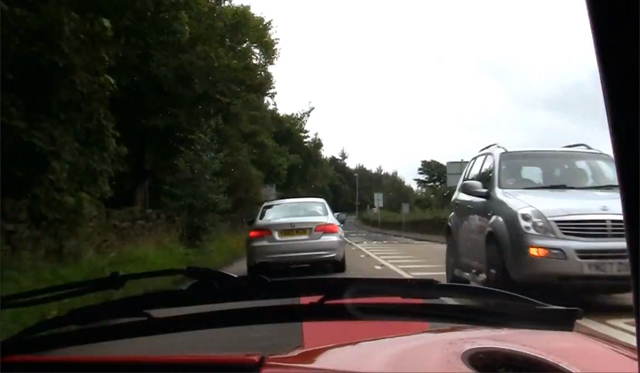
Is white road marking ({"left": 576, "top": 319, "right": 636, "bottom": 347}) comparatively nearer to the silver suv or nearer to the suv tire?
the silver suv

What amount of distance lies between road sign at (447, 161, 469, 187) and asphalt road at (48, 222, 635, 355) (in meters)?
0.95

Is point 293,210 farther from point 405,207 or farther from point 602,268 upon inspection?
point 602,268

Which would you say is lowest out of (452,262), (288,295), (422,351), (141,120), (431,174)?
(452,262)

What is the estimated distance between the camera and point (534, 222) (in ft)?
21.8

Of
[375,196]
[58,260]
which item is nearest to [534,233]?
[375,196]

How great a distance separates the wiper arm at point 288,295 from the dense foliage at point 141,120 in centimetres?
214

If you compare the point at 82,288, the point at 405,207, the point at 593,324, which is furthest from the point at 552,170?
the point at 82,288

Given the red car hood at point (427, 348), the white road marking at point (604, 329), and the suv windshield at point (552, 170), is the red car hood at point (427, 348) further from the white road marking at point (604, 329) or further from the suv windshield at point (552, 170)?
the suv windshield at point (552, 170)

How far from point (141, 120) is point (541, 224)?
3326mm

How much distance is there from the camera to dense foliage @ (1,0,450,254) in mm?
5270

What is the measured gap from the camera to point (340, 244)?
9.29 metres

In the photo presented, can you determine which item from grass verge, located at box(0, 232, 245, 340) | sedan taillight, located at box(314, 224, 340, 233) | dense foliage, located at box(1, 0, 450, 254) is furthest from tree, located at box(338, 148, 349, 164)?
sedan taillight, located at box(314, 224, 340, 233)

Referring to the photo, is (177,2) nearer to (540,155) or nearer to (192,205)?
(192,205)

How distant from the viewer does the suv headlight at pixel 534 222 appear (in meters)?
6.62
